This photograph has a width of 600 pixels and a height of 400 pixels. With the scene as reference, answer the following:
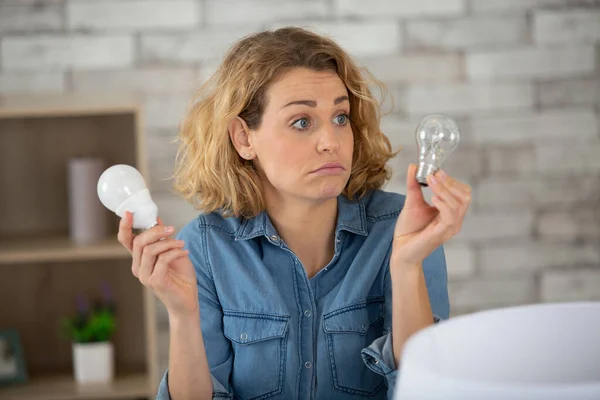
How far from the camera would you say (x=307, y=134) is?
1542mm

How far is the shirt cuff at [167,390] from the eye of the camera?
1.51 metres

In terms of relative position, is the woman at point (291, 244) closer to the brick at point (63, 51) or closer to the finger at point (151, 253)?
the finger at point (151, 253)

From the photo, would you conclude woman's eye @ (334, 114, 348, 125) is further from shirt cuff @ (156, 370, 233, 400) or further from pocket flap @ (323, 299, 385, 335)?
shirt cuff @ (156, 370, 233, 400)

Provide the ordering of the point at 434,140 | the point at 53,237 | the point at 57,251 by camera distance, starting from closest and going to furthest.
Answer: the point at 434,140 → the point at 57,251 → the point at 53,237

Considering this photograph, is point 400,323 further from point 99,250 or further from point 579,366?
point 99,250

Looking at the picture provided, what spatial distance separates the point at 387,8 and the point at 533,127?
0.63 meters

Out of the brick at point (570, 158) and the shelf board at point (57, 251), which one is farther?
the brick at point (570, 158)

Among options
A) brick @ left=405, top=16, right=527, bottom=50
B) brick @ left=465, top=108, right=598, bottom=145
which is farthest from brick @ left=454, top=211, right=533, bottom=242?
brick @ left=405, top=16, right=527, bottom=50

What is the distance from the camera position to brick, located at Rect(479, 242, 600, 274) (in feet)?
9.41

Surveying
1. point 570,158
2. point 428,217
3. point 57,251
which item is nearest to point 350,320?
point 428,217

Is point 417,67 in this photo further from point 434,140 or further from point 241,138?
point 434,140

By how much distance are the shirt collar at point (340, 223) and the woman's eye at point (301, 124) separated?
0.66 ft

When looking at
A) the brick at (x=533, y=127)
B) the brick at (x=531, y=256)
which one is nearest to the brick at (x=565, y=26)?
the brick at (x=533, y=127)

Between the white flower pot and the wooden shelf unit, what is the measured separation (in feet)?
0.25
